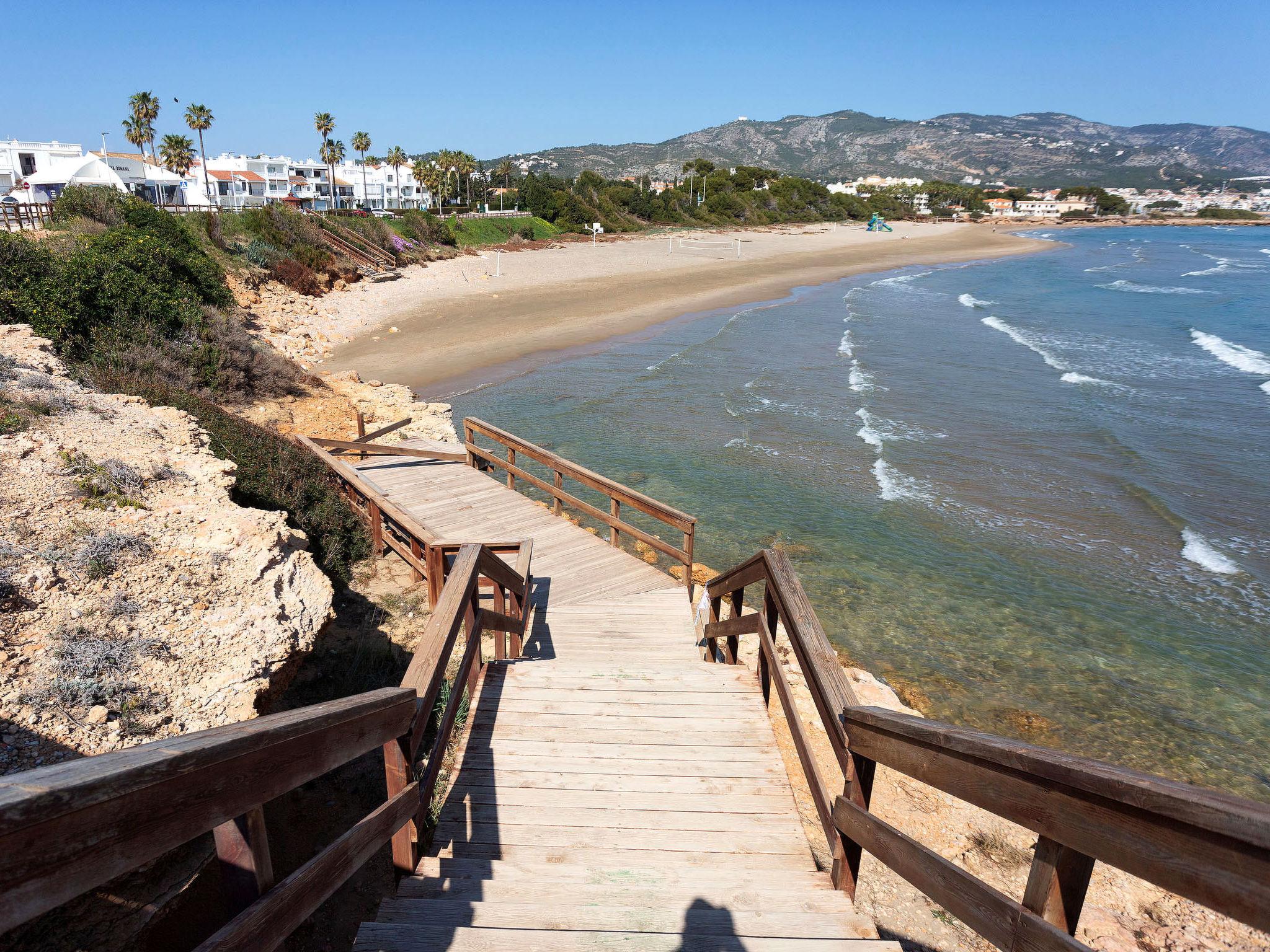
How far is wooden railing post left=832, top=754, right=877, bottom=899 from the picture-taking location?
283 centimetres

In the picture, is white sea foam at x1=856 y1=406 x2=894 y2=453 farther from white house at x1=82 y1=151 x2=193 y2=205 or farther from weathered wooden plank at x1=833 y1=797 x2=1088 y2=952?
white house at x1=82 y1=151 x2=193 y2=205

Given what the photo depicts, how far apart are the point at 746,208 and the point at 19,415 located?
102 metres

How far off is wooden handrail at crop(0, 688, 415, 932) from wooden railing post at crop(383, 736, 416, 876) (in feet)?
2.69

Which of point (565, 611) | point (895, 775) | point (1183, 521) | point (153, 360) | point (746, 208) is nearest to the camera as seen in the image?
point (895, 775)

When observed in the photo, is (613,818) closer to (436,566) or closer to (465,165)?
(436,566)

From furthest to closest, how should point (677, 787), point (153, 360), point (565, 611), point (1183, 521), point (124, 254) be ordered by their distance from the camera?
point (124, 254) → point (1183, 521) → point (153, 360) → point (565, 611) → point (677, 787)

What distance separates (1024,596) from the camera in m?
11.6

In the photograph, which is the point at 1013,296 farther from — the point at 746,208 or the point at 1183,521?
the point at 746,208

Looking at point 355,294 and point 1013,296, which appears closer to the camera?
point 355,294

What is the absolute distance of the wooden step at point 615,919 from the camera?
8.82 ft

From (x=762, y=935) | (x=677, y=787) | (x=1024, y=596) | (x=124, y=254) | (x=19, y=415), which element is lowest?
(x=1024, y=596)

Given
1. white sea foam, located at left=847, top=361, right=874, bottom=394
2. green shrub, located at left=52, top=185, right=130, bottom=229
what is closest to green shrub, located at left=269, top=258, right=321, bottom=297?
green shrub, located at left=52, top=185, right=130, bottom=229

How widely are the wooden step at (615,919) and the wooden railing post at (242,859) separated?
0.96 m

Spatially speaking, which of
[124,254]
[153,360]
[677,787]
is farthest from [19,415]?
[124,254]
